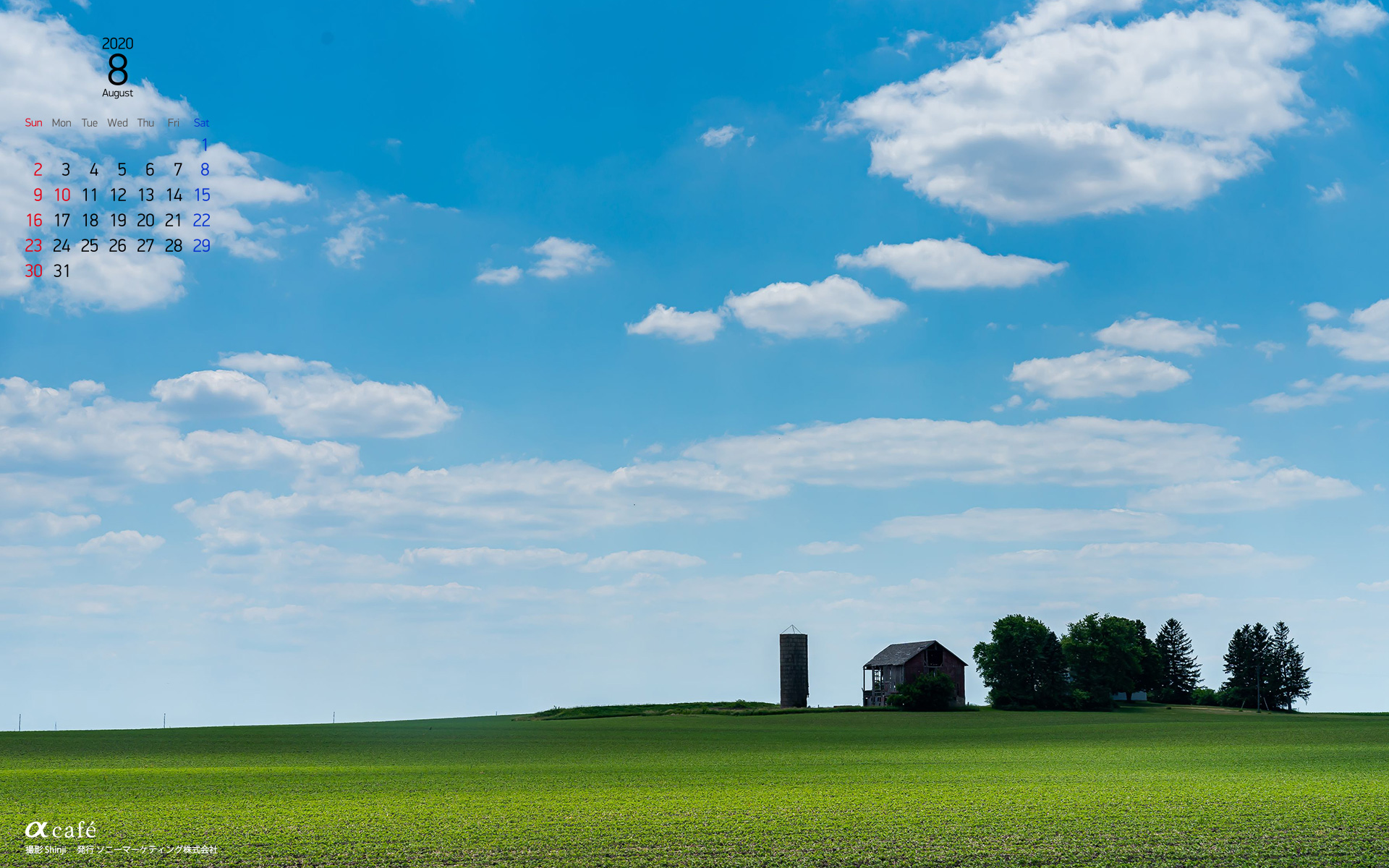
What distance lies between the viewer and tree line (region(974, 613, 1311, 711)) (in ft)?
381

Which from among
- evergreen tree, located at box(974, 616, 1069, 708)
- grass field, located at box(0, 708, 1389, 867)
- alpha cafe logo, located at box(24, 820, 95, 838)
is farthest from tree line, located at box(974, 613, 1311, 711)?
alpha cafe logo, located at box(24, 820, 95, 838)

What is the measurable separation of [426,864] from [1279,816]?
2033 centimetres

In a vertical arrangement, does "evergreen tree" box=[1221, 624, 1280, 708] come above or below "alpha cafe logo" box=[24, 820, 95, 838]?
below

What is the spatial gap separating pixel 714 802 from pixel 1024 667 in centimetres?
9436

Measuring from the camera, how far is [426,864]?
2083 centimetres

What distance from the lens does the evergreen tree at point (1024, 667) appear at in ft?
380

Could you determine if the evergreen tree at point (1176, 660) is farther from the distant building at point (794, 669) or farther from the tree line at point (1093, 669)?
the distant building at point (794, 669)

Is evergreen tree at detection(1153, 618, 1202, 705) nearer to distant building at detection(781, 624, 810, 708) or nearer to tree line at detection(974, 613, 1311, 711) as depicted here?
tree line at detection(974, 613, 1311, 711)

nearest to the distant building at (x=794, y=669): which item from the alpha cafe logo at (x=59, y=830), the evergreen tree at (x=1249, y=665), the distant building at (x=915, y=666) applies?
the distant building at (x=915, y=666)

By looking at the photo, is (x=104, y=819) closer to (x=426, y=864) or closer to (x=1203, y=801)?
(x=426, y=864)

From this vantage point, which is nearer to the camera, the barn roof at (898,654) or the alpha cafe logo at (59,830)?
the alpha cafe logo at (59,830)

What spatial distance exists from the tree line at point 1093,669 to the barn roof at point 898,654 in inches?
238

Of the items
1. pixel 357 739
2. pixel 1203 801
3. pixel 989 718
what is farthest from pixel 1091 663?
pixel 1203 801

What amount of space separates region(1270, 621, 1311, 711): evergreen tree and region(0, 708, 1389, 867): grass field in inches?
3747
